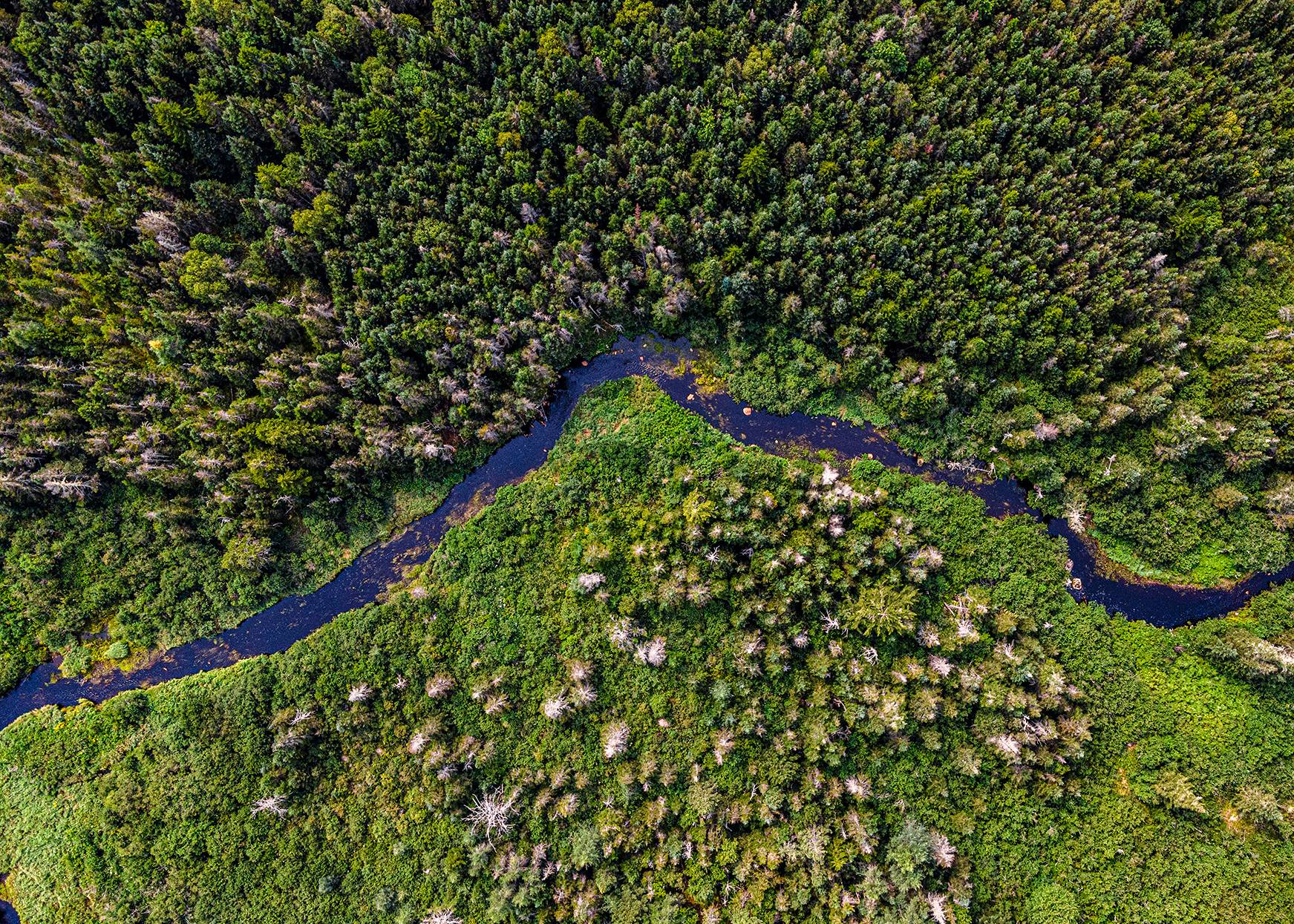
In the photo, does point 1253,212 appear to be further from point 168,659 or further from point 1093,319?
point 168,659

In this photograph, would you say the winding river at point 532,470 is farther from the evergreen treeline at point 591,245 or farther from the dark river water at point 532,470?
the evergreen treeline at point 591,245

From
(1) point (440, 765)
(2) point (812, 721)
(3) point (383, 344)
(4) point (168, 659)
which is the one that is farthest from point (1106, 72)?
(4) point (168, 659)

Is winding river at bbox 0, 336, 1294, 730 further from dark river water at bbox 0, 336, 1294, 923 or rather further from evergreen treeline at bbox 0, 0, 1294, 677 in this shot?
evergreen treeline at bbox 0, 0, 1294, 677

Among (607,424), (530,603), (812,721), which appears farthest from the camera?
(607,424)

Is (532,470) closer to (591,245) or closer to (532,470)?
(532,470)

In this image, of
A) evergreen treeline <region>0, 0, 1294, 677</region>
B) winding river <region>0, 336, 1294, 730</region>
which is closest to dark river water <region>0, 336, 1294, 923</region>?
winding river <region>0, 336, 1294, 730</region>

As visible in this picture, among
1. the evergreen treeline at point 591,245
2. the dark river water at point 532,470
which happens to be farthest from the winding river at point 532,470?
the evergreen treeline at point 591,245
